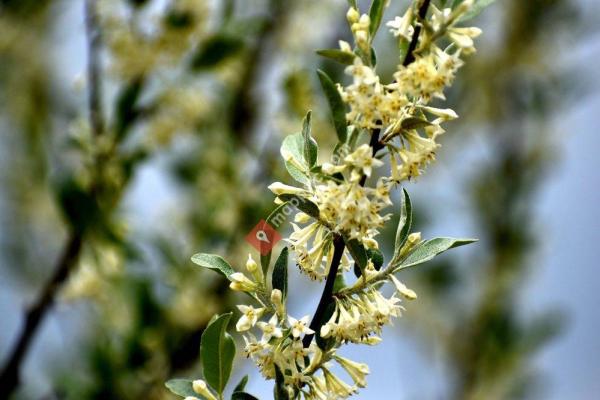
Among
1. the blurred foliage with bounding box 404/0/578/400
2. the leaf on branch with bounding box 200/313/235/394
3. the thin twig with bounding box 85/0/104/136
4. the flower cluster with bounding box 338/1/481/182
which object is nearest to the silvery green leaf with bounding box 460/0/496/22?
the flower cluster with bounding box 338/1/481/182

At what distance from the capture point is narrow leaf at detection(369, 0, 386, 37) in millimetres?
861

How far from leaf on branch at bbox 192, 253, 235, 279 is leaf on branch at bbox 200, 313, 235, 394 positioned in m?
0.06

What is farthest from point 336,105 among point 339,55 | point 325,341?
point 325,341

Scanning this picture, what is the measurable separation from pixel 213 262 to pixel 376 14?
0.35 metres

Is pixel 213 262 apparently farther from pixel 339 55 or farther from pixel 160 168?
pixel 160 168

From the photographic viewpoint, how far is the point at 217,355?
870mm

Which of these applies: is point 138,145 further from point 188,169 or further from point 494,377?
point 494,377

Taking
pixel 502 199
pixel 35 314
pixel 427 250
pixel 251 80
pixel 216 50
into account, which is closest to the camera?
pixel 427 250

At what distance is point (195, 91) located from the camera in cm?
220

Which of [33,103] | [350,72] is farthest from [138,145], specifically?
[350,72]

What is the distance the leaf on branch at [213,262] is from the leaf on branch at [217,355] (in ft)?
0.20

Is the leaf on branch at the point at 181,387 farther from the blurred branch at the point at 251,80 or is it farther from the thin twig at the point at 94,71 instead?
the blurred branch at the point at 251,80

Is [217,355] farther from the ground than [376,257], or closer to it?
closer to it

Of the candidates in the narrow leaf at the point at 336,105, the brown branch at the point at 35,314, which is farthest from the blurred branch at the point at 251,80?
the narrow leaf at the point at 336,105
